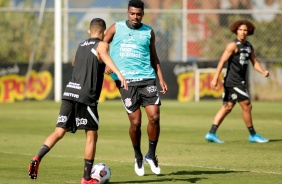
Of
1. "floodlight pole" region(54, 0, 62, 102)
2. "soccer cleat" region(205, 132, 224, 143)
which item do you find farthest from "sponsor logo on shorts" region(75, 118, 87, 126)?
"floodlight pole" region(54, 0, 62, 102)

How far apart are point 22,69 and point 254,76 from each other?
7.86 meters

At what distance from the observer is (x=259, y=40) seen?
33.3 m

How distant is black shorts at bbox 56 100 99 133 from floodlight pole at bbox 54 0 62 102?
61.3ft

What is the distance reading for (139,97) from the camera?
465 inches

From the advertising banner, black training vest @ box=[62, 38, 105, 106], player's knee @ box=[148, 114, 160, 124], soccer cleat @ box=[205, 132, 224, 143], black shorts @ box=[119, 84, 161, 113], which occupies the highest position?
black training vest @ box=[62, 38, 105, 106]

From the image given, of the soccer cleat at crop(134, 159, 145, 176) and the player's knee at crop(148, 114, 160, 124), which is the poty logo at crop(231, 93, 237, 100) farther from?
the soccer cleat at crop(134, 159, 145, 176)

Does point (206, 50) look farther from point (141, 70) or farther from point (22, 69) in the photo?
point (141, 70)

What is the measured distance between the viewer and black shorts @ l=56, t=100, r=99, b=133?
10.6m

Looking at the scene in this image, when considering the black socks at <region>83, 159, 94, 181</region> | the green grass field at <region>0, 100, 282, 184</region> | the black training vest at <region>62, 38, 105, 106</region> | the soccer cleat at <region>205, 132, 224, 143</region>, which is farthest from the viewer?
the soccer cleat at <region>205, 132, 224, 143</region>

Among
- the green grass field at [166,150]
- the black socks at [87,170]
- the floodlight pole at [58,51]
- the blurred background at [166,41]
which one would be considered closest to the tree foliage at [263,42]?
the blurred background at [166,41]

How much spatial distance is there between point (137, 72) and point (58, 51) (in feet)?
59.7

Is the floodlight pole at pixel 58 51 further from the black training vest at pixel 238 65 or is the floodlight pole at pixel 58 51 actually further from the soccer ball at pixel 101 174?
the soccer ball at pixel 101 174

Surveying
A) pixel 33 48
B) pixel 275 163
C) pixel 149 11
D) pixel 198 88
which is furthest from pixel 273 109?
pixel 275 163

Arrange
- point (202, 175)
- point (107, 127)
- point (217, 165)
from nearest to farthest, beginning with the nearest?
point (202, 175) → point (217, 165) → point (107, 127)
